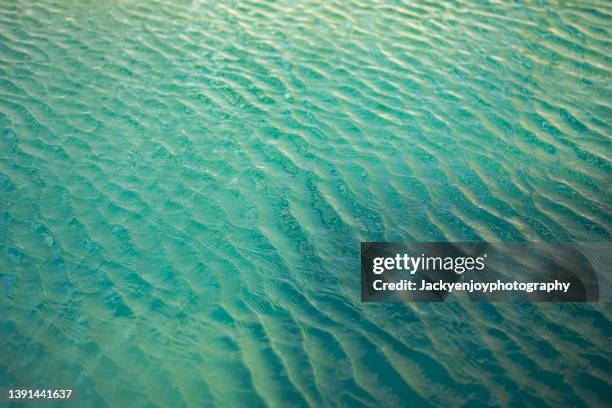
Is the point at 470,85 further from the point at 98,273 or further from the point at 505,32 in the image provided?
the point at 98,273

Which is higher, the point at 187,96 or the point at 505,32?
the point at 505,32

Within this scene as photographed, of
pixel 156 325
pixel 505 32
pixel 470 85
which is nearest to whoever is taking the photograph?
pixel 156 325

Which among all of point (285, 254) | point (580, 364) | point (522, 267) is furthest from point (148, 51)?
point (580, 364)

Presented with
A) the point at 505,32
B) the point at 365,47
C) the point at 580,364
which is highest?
the point at 505,32

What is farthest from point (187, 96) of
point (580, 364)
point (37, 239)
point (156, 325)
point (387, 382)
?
point (580, 364)

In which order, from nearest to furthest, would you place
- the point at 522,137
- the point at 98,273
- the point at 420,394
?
1. the point at 420,394
2. the point at 98,273
3. the point at 522,137

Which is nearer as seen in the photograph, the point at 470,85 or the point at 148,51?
the point at 470,85
